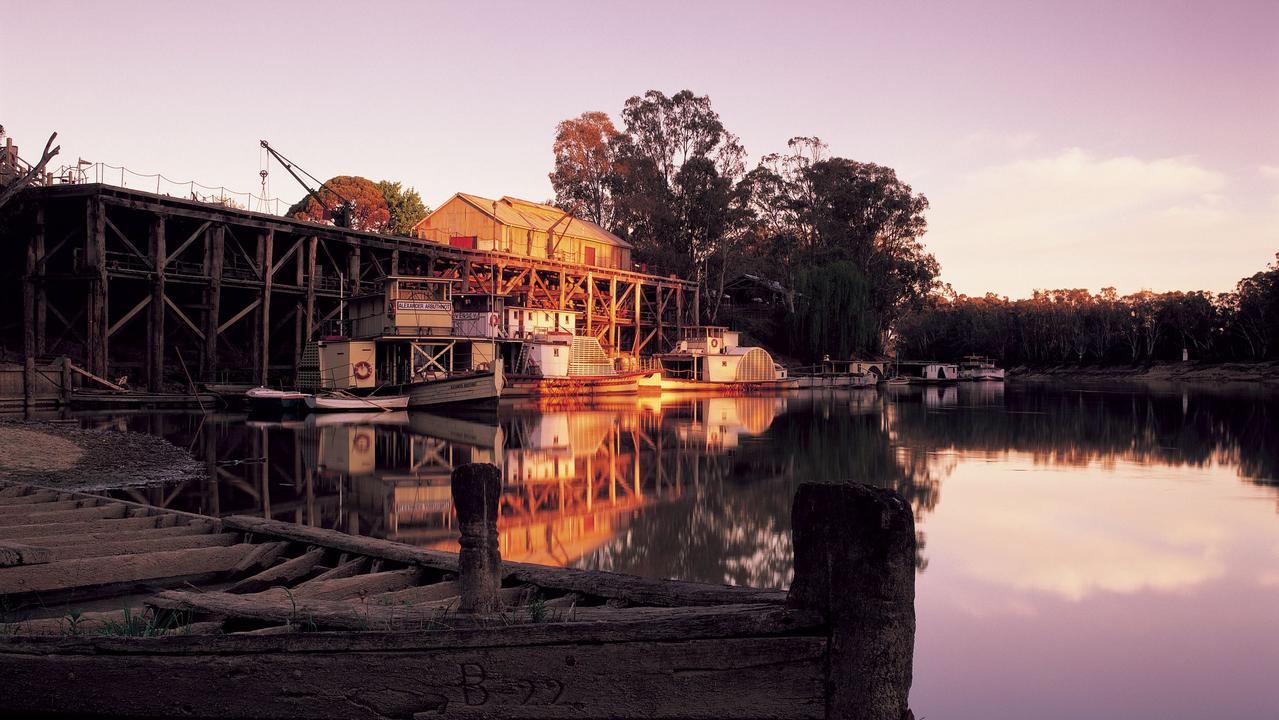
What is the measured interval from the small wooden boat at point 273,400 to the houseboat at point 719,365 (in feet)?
82.4

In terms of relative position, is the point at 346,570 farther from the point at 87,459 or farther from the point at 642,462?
the point at 642,462

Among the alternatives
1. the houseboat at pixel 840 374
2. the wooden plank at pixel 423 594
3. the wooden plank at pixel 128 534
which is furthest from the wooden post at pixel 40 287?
the houseboat at pixel 840 374

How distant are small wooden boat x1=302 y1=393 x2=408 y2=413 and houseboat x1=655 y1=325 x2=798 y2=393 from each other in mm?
21710

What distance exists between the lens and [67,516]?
7.23m

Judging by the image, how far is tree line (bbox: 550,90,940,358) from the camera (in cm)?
6319

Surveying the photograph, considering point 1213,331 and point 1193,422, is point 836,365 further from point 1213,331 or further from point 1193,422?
point 1213,331

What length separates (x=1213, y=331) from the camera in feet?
255

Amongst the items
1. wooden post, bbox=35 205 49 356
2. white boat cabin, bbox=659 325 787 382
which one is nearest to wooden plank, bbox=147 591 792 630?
wooden post, bbox=35 205 49 356

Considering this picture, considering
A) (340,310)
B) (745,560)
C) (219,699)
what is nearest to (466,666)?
(219,699)

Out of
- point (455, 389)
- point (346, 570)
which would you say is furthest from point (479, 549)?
point (455, 389)

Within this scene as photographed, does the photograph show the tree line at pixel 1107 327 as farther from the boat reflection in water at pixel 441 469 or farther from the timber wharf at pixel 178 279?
the boat reflection in water at pixel 441 469

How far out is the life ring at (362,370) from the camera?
31.8 m

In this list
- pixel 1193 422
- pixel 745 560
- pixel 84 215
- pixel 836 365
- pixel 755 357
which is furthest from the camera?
pixel 836 365

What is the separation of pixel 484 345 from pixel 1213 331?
75.3 meters
